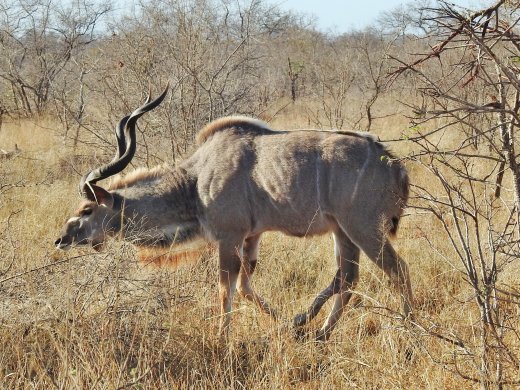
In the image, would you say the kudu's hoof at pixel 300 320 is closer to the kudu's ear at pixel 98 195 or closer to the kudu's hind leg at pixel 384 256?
the kudu's hind leg at pixel 384 256

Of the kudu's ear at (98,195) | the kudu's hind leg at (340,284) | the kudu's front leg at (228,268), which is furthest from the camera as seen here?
the kudu's ear at (98,195)

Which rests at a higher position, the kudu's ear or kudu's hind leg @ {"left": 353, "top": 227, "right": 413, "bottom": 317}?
the kudu's ear

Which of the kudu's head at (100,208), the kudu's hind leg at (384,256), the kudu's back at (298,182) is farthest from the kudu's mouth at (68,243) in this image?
the kudu's hind leg at (384,256)

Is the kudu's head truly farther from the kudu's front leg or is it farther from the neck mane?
the kudu's front leg

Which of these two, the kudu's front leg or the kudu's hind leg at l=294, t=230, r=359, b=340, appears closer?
the kudu's hind leg at l=294, t=230, r=359, b=340

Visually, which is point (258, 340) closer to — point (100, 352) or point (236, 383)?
point (236, 383)

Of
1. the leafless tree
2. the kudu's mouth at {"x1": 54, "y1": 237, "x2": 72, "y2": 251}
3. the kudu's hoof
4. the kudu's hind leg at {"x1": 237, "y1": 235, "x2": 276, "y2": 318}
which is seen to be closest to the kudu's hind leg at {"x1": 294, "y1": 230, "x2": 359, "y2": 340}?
the kudu's hoof

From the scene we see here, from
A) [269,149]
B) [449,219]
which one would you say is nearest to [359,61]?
[449,219]

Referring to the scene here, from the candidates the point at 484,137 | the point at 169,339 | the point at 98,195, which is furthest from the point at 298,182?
the point at 484,137

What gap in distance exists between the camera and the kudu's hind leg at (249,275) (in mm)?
3854

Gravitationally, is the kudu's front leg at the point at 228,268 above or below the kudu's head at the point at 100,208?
below

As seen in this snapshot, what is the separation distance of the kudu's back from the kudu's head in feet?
1.51

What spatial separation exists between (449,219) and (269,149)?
7.12ft

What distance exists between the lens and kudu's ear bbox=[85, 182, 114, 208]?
4164 millimetres
